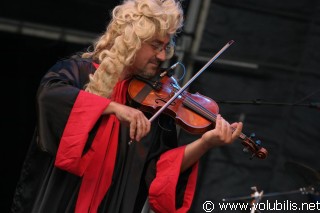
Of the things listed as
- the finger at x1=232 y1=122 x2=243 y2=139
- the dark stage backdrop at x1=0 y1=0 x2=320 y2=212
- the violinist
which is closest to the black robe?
the violinist

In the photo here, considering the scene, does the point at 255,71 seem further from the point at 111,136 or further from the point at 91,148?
the point at 91,148

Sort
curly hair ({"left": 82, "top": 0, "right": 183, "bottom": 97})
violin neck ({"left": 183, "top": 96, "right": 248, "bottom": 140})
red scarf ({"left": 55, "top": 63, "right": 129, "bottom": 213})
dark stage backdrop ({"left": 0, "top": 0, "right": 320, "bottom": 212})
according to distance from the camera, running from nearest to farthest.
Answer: red scarf ({"left": 55, "top": 63, "right": 129, "bottom": 213})
curly hair ({"left": 82, "top": 0, "right": 183, "bottom": 97})
violin neck ({"left": 183, "top": 96, "right": 248, "bottom": 140})
dark stage backdrop ({"left": 0, "top": 0, "right": 320, "bottom": 212})

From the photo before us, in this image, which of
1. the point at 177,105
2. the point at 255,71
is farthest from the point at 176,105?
the point at 255,71

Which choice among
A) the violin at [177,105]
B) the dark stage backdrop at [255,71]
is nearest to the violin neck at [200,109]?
the violin at [177,105]

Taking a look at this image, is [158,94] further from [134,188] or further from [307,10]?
[307,10]

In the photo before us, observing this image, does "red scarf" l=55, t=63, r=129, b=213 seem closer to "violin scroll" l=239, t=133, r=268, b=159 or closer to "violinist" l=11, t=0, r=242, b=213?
"violinist" l=11, t=0, r=242, b=213

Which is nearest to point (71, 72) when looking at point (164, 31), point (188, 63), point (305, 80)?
point (164, 31)

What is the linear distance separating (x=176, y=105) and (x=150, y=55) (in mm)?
271

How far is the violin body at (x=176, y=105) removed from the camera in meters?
2.64

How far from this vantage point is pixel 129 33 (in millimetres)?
2588

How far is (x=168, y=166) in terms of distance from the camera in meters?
2.67

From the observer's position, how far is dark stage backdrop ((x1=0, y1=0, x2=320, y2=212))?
4.27 meters

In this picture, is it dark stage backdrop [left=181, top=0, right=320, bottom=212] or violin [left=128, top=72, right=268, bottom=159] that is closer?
violin [left=128, top=72, right=268, bottom=159]

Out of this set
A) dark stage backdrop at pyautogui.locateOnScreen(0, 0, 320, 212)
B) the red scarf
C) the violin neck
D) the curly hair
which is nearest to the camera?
the red scarf
